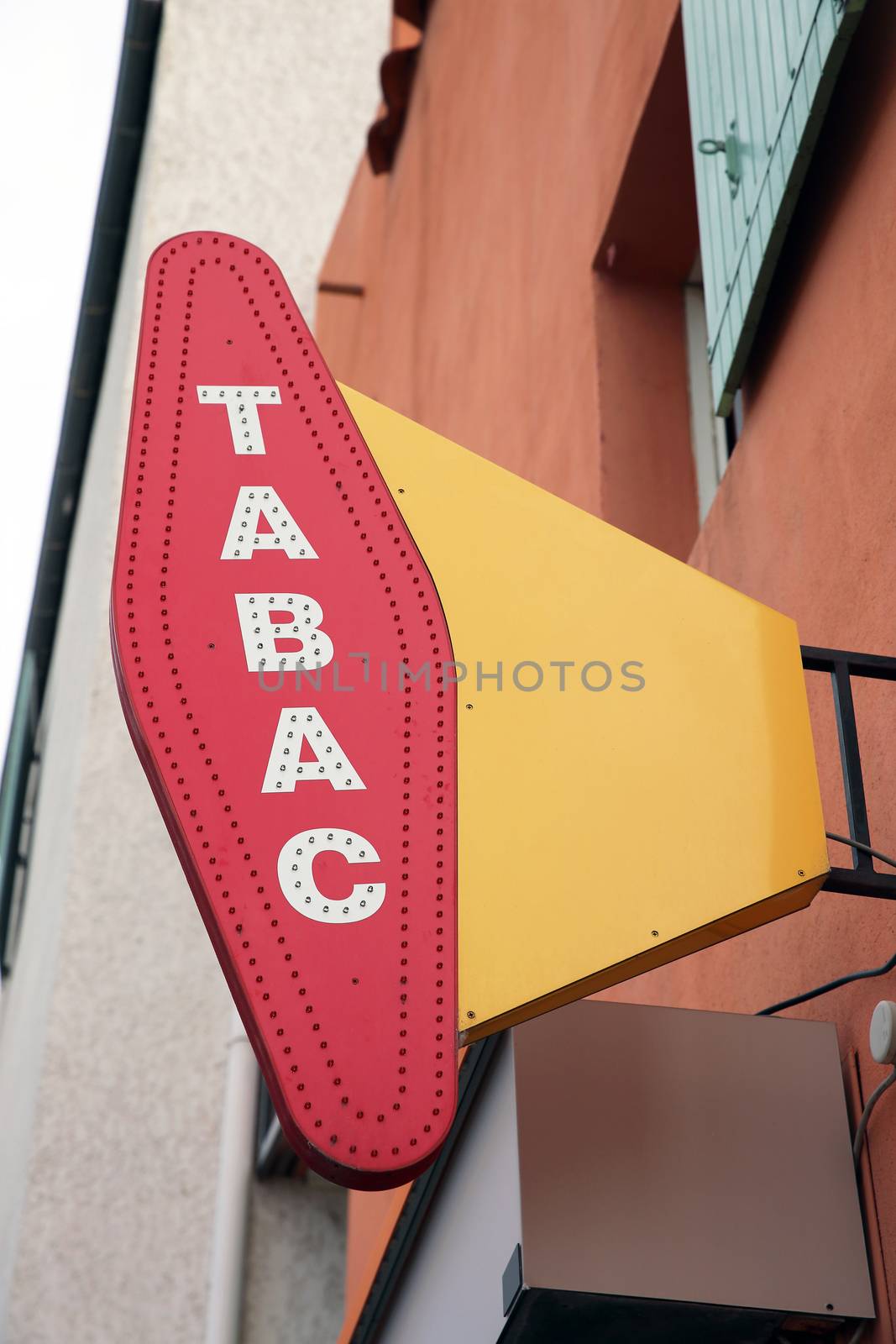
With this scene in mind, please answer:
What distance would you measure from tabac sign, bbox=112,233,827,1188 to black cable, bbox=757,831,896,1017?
16 cm

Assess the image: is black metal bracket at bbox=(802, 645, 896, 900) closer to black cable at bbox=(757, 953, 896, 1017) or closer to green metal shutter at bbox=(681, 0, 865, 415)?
black cable at bbox=(757, 953, 896, 1017)

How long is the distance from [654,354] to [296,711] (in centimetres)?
330

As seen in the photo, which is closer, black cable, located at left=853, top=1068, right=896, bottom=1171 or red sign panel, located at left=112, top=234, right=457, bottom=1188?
red sign panel, located at left=112, top=234, right=457, bottom=1188

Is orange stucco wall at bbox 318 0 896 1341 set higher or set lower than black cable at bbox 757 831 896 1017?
higher

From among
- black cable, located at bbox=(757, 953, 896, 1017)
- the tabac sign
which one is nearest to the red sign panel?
the tabac sign

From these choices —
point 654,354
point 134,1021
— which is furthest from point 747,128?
point 134,1021

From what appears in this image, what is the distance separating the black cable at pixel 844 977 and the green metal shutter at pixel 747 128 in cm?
161

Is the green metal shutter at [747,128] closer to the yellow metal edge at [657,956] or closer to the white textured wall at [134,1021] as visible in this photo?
the yellow metal edge at [657,956]

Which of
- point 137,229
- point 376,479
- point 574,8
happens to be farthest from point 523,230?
point 137,229

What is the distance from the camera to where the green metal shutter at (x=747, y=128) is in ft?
12.6

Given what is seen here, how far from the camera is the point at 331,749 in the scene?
289cm

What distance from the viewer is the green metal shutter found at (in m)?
3.85

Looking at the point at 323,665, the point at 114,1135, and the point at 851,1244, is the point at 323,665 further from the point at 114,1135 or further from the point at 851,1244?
the point at 114,1135

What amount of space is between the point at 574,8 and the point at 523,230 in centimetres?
92
